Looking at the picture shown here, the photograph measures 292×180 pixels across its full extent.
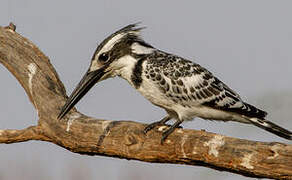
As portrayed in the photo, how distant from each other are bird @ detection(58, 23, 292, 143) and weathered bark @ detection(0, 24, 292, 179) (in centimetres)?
30

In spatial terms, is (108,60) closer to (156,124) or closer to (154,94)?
(154,94)

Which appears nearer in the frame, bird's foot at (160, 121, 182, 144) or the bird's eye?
bird's foot at (160, 121, 182, 144)

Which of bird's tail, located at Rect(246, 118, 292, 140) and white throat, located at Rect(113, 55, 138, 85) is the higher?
white throat, located at Rect(113, 55, 138, 85)

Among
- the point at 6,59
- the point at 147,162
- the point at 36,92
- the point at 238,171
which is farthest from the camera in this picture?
the point at 6,59

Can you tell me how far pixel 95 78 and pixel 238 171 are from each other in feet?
8.17

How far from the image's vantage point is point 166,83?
7.03 meters

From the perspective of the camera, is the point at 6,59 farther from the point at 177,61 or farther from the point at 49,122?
the point at 177,61

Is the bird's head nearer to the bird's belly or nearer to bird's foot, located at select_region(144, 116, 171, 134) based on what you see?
the bird's belly

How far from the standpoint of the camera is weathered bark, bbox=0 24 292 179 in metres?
5.54

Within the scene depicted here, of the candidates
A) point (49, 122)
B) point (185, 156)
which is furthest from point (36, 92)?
point (185, 156)

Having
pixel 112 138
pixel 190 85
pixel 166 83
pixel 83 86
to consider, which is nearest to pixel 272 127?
pixel 190 85

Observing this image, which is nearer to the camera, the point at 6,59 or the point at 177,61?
the point at 177,61

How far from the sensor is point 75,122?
22.8ft

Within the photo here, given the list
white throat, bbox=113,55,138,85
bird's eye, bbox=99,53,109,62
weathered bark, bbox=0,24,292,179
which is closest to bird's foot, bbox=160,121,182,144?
weathered bark, bbox=0,24,292,179
